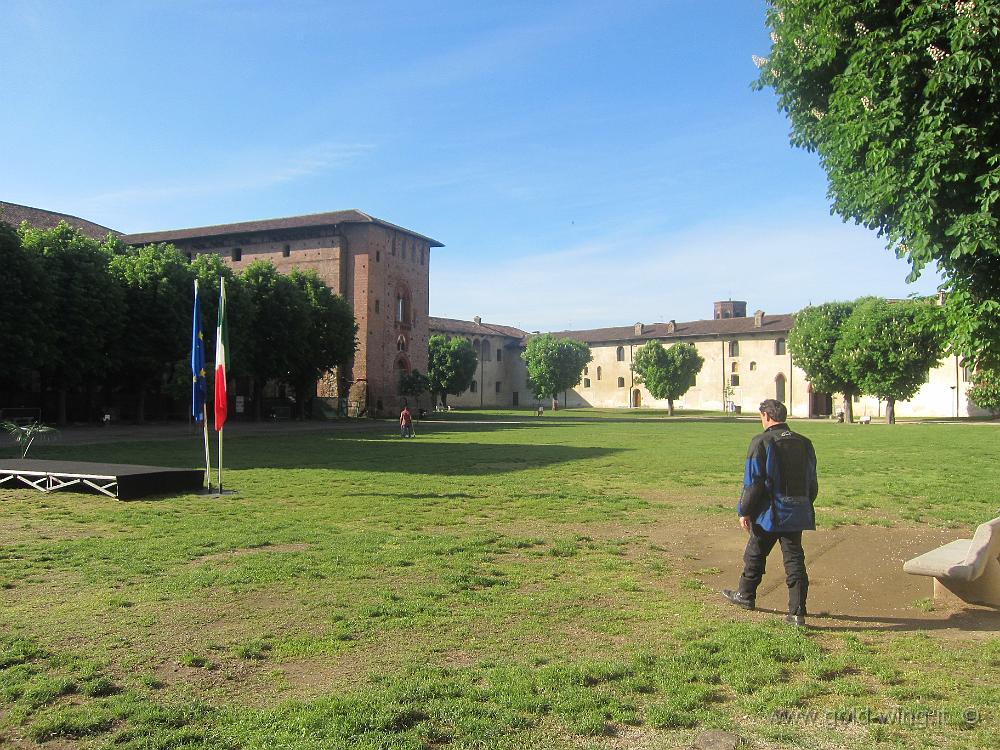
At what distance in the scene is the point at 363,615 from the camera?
6.04 meters

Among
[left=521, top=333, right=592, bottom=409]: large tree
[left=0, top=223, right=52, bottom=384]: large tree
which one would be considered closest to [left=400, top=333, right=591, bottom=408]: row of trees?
[left=521, top=333, right=592, bottom=409]: large tree

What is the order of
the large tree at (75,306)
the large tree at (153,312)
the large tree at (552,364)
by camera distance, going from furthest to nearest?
the large tree at (552,364) → the large tree at (153,312) → the large tree at (75,306)

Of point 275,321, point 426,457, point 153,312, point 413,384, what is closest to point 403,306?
point 413,384

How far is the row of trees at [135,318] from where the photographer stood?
96.9 feet

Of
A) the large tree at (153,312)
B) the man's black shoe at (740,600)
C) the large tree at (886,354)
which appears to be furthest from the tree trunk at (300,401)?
the man's black shoe at (740,600)

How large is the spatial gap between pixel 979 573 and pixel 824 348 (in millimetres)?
53156

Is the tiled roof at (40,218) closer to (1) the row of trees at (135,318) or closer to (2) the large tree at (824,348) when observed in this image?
(1) the row of trees at (135,318)

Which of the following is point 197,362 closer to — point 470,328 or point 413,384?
point 413,384

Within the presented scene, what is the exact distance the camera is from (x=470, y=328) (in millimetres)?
91938

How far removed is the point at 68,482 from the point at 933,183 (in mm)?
14004

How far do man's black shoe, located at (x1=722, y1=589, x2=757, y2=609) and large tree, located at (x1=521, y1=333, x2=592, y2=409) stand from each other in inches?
2706

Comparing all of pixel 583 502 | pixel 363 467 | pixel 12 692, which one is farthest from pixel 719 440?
pixel 12 692

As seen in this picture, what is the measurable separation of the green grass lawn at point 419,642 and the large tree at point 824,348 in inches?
1828

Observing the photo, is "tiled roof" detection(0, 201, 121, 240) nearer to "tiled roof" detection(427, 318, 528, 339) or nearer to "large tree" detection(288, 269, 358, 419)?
"large tree" detection(288, 269, 358, 419)
